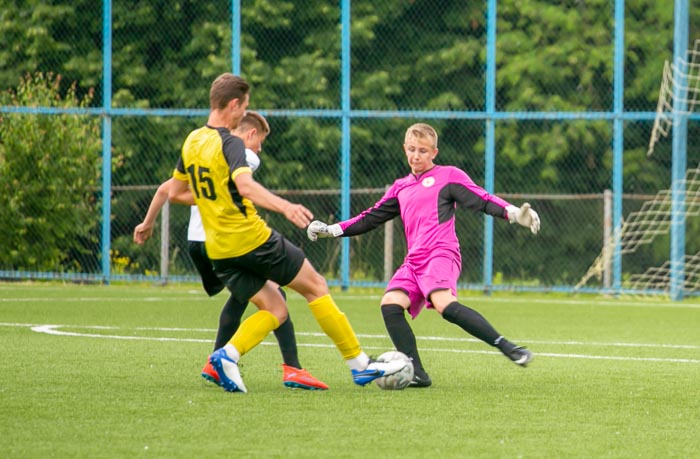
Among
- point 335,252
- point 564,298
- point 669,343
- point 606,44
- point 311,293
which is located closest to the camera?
point 311,293

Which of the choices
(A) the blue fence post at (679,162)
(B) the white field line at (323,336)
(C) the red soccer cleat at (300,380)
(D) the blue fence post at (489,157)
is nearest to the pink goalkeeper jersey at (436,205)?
(C) the red soccer cleat at (300,380)

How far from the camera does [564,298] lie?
1579 centimetres

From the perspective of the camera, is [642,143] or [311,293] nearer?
[311,293]

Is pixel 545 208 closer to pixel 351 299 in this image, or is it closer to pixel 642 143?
Result: pixel 642 143

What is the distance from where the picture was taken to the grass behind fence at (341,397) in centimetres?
519

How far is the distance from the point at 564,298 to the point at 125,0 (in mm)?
8344

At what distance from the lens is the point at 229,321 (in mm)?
7477

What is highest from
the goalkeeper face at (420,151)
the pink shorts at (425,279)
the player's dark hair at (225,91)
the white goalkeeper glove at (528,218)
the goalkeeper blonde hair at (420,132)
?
the player's dark hair at (225,91)

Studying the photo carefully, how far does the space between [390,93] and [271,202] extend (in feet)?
47.9

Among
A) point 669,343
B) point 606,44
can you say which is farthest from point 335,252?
point 669,343

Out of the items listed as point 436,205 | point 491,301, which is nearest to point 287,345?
point 436,205

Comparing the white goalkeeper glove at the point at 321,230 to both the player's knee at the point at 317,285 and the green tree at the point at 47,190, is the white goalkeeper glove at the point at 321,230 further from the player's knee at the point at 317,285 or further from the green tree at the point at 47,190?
the green tree at the point at 47,190

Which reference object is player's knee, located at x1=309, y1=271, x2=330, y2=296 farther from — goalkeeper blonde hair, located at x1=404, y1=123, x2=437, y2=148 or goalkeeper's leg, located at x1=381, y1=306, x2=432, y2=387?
goalkeeper blonde hair, located at x1=404, y1=123, x2=437, y2=148

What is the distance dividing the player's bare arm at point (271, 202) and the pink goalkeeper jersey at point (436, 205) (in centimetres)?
129
